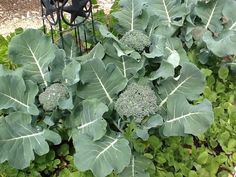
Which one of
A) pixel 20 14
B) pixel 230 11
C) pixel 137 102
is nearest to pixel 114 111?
pixel 137 102

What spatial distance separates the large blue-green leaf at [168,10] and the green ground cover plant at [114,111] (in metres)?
0.25

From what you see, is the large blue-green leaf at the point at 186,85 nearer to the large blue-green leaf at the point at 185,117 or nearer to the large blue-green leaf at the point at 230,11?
the large blue-green leaf at the point at 185,117

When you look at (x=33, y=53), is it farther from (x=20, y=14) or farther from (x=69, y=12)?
(x=20, y=14)

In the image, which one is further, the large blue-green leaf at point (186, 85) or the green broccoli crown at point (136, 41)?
the green broccoli crown at point (136, 41)

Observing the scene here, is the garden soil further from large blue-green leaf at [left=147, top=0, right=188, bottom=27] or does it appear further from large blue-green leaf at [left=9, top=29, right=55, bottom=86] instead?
large blue-green leaf at [left=9, top=29, right=55, bottom=86]

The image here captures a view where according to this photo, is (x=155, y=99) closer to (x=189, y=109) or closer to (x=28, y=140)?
(x=189, y=109)

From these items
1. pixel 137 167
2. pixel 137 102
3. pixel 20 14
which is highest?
pixel 137 102

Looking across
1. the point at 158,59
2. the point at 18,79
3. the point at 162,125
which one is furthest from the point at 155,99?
the point at 18,79

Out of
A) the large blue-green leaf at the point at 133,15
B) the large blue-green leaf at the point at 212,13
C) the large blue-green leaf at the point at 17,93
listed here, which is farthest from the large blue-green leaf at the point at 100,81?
the large blue-green leaf at the point at 212,13

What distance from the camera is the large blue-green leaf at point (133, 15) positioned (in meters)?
2.92

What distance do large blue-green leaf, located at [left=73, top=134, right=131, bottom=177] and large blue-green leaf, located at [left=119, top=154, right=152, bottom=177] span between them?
0.41ft

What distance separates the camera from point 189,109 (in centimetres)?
244

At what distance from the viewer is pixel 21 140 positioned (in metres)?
2.40

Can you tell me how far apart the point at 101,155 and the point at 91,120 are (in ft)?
0.72
